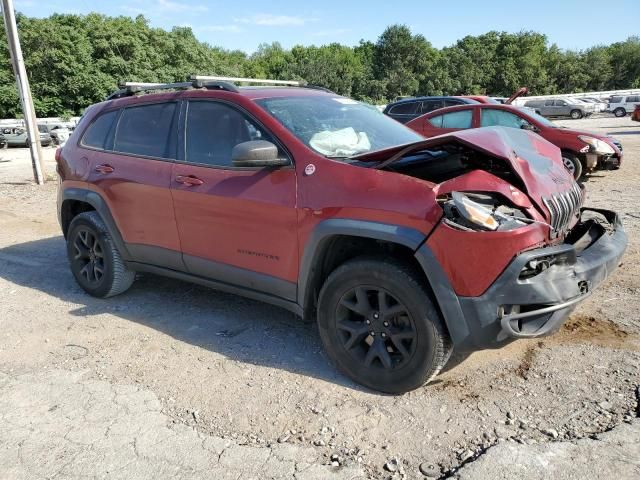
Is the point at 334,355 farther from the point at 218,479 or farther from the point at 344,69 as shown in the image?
the point at 344,69

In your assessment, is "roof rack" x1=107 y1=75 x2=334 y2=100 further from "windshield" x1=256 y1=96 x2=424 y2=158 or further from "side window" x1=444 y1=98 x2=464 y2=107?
"side window" x1=444 y1=98 x2=464 y2=107

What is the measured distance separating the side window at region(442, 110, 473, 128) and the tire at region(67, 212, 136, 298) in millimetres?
8093

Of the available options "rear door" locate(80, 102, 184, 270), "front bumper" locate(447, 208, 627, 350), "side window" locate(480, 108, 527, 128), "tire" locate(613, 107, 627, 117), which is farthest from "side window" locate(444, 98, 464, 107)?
"tire" locate(613, 107, 627, 117)

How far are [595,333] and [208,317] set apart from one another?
116 inches

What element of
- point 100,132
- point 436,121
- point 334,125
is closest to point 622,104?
point 436,121

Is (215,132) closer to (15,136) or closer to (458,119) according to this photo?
(458,119)

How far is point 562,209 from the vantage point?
319cm

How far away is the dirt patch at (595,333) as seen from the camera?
364cm

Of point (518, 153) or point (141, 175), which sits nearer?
point (518, 153)

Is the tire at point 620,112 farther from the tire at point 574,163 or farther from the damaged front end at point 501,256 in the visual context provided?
the damaged front end at point 501,256

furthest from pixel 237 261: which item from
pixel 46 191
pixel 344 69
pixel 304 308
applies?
pixel 344 69

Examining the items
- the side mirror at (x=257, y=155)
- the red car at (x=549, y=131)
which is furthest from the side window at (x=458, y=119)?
the side mirror at (x=257, y=155)

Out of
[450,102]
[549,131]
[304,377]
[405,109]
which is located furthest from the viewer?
Answer: [405,109]

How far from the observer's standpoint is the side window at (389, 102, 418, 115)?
14398mm
